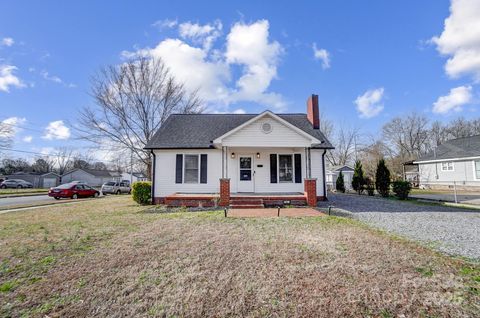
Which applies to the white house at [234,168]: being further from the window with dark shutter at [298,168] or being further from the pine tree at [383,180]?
the pine tree at [383,180]

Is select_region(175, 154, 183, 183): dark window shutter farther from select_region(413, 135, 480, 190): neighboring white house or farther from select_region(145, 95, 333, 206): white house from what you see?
select_region(413, 135, 480, 190): neighboring white house

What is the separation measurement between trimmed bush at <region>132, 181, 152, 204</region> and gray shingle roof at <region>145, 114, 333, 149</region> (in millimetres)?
2166

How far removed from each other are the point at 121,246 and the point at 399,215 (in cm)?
975

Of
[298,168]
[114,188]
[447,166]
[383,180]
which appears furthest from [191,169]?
[447,166]

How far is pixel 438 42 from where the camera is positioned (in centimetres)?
1398

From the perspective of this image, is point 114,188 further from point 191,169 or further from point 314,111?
point 314,111

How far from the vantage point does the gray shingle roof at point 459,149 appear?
22172 millimetres

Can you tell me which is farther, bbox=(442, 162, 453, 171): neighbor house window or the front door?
bbox=(442, 162, 453, 171): neighbor house window

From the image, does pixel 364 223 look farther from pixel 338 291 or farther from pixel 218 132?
pixel 218 132

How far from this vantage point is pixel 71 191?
69.6 ft

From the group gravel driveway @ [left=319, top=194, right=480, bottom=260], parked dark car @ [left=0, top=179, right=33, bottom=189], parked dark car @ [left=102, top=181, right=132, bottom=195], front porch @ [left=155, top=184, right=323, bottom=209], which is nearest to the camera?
Answer: gravel driveway @ [left=319, top=194, right=480, bottom=260]

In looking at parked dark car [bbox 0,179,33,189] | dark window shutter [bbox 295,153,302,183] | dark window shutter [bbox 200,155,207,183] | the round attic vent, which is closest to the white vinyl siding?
the round attic vent

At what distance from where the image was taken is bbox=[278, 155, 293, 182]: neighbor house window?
1288 centimetres

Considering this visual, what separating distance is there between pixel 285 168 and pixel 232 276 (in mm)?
9694
